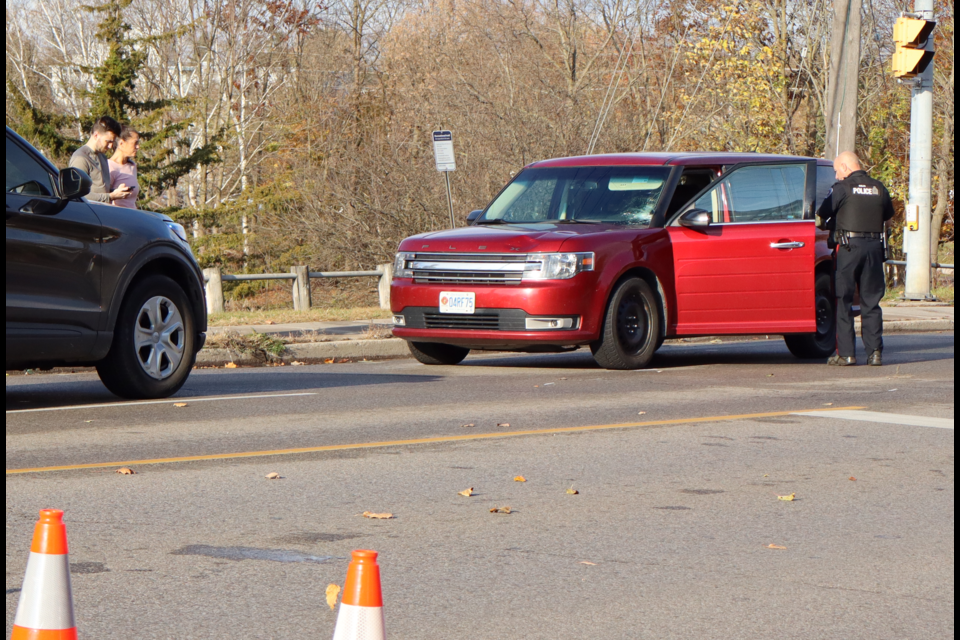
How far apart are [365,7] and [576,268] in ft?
101

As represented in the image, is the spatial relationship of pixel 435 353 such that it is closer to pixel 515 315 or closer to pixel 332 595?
pixel 515 315

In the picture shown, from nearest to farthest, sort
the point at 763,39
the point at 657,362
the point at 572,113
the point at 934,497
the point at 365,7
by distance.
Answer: the point at 934,497
the point at 657,362
the point at 572,113
the point at 763,39
the point at 365,7

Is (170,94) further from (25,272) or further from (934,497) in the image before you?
(934,497)

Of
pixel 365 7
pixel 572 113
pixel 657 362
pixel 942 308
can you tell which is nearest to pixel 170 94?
pixel 365 7

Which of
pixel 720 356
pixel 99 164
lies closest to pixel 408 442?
pixel 99 164

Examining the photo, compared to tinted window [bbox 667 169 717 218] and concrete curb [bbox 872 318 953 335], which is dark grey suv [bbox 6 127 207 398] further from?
concrete curb [bbox 872 318 953 335]

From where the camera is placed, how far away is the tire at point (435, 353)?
40.8 feet

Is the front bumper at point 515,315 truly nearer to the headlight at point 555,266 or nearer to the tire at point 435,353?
the headlight at point 555,266

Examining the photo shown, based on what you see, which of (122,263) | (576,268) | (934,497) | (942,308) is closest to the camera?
(934,497)

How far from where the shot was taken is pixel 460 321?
37.7 ft

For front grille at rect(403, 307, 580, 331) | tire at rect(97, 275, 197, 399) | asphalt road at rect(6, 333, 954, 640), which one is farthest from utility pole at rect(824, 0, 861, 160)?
tire at rect(97, 275, 197, 399)

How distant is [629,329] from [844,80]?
11834 mm

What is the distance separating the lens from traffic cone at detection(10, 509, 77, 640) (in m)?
2.91

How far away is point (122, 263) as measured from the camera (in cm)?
886
